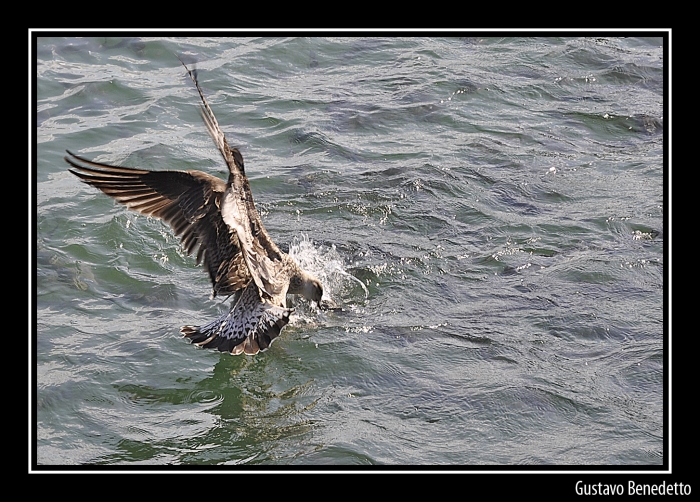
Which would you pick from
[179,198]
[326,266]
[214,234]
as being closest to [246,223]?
[214,234]

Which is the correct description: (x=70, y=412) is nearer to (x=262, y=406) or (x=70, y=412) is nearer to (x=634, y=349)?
(x=262, y=406)

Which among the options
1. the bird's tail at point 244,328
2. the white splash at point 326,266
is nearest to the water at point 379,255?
the white splash at point 326,266

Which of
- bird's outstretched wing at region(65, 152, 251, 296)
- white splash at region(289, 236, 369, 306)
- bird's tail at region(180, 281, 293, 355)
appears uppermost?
bird's outstretched wing at region(65, 152, 251, 296)

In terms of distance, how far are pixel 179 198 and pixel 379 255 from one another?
163 cm

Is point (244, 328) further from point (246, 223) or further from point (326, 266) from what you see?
point (326, 266)

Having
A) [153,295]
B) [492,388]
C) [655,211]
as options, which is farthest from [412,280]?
[655,211]

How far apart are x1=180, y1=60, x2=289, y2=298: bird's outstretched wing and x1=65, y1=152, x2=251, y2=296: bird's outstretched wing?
171 millimetres

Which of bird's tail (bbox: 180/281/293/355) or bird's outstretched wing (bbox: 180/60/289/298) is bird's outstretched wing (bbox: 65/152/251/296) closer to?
bird's outstretched wing (bbox: 180/60/289/298)

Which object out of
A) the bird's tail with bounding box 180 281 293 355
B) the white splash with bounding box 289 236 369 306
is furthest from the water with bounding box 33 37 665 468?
the bird's tail with bounding box 180 281 293 355

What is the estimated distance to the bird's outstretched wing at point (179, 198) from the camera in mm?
4688

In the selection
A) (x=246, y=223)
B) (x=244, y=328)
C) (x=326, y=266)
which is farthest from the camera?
(x=326, y=266)

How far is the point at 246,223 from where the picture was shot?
4582mm

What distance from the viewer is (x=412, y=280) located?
5664mm

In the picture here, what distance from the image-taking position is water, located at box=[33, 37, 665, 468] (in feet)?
14.3
